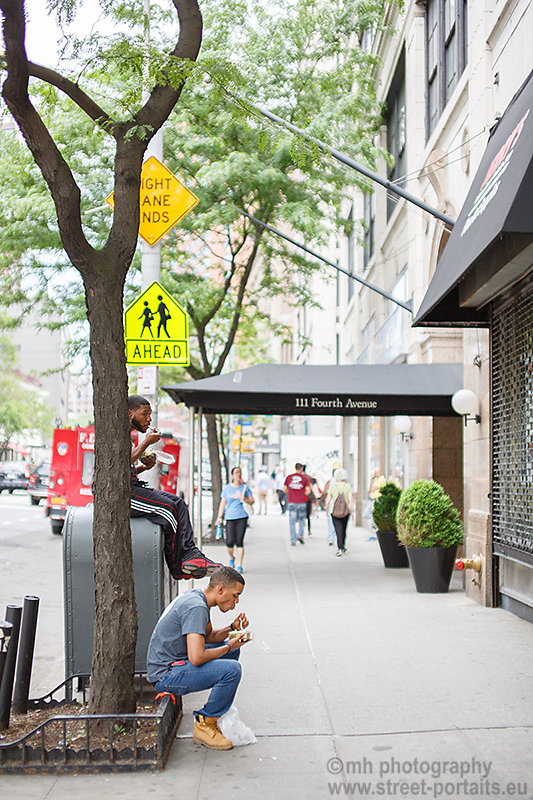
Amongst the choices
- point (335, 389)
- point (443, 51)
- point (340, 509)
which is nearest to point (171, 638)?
point (335, 389)

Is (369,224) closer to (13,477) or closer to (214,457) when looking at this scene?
(214,457)

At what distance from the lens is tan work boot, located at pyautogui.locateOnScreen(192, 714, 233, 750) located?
17.5 feet

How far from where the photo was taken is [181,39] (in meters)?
6.18

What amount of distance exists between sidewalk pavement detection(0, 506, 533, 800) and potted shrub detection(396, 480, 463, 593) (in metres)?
0.59

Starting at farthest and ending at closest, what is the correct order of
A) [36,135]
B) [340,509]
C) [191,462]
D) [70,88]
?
[340,509] < [191,462] < [70,88] < [36,135]

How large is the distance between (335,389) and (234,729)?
369 inches

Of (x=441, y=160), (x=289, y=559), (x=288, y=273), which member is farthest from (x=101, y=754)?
(x=288, y=273)

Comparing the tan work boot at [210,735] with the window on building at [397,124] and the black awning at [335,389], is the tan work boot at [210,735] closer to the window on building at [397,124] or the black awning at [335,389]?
the black awning at [335,389]

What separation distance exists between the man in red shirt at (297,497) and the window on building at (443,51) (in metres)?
8.40

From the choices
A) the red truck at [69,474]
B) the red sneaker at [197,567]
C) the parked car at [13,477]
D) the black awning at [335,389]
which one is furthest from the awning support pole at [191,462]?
the parked car at [13,477]

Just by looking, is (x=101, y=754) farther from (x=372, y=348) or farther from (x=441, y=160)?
(x=372, y=348)

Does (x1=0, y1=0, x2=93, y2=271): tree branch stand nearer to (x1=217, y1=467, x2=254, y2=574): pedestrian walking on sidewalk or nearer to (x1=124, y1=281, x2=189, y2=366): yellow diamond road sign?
(x1=124, y1=281, x2=189, y2=366): yellow diamond road sign

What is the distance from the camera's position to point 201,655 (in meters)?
5.24

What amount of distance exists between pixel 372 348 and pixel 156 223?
16222mm
